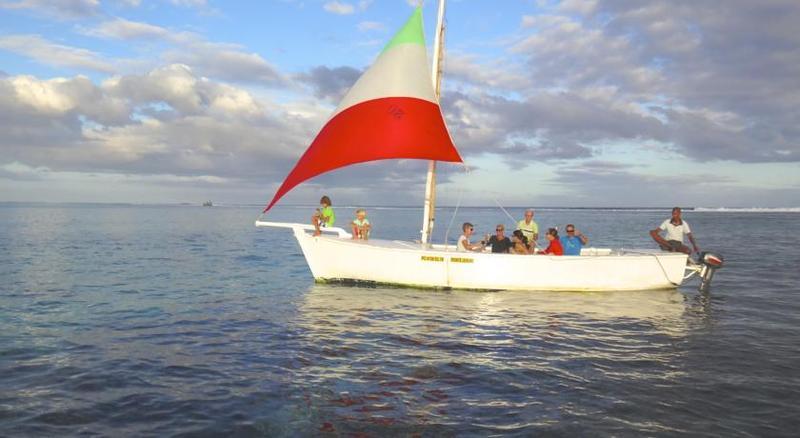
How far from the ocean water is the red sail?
4.26 meters

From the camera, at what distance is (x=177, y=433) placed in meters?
6.59

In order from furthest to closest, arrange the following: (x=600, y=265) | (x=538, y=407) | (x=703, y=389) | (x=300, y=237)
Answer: (x=300, y=237), (x=600, y=265), (x=703, y=389), (x=538, y=407)

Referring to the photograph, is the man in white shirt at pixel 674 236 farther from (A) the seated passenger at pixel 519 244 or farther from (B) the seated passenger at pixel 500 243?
(B) the seated passenger at pixel 500 243

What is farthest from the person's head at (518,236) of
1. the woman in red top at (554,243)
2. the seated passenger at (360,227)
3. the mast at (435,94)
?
the seated passenger at (360,227)

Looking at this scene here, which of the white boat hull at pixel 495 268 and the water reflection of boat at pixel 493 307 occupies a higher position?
the white boat hull at pixel 495 268

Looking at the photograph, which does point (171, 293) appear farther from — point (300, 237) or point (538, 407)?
point (538, 407)

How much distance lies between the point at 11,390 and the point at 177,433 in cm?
338

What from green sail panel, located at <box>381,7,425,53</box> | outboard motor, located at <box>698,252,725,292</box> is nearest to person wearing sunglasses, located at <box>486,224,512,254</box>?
outboard motor, located at <box>698,252,725,292</box>

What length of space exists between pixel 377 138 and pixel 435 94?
268 centimetres

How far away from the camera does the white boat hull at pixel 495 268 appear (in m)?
16.5

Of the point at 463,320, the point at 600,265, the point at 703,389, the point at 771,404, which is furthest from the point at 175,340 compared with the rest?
the point at 600,265

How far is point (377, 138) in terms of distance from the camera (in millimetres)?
17391

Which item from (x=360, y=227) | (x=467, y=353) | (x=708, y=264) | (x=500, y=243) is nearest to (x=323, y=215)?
(x=360, y=227)

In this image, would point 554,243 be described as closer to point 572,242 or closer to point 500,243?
point 572,242
